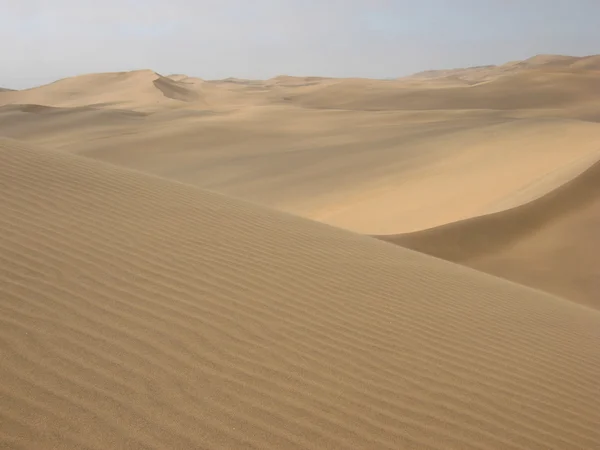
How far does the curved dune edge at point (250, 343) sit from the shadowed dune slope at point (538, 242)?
204cm

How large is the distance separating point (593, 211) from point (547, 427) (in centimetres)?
654

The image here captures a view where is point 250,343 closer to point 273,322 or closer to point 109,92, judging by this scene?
point 273,322

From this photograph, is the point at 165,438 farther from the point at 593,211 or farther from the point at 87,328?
the point at 593,211

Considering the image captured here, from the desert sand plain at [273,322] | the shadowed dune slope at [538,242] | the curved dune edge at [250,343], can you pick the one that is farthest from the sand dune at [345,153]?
the curved dune edge at [250,343]

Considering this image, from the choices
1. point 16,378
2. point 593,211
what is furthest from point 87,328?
point 593,211

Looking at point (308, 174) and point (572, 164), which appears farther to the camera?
point (308, 174)

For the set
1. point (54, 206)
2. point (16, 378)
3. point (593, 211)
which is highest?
point (54, 206)

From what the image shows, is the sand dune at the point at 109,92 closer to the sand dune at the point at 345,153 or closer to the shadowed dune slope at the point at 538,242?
the sand dune at the point at 345,153

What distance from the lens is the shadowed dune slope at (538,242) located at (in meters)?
6.83

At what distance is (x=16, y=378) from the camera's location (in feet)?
7.28

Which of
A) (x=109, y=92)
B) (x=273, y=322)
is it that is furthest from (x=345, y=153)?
(x=109, y=92)

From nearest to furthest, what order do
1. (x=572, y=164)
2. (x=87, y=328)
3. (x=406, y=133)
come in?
(x=87, y=328) < (x=572, y=164) < (x=406, y=133)

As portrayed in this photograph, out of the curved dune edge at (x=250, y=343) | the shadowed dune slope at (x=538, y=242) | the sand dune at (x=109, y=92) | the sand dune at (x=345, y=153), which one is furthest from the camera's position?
the sand dune at (x=109, y=92)

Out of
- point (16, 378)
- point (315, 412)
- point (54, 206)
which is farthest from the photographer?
point (54, 206)
